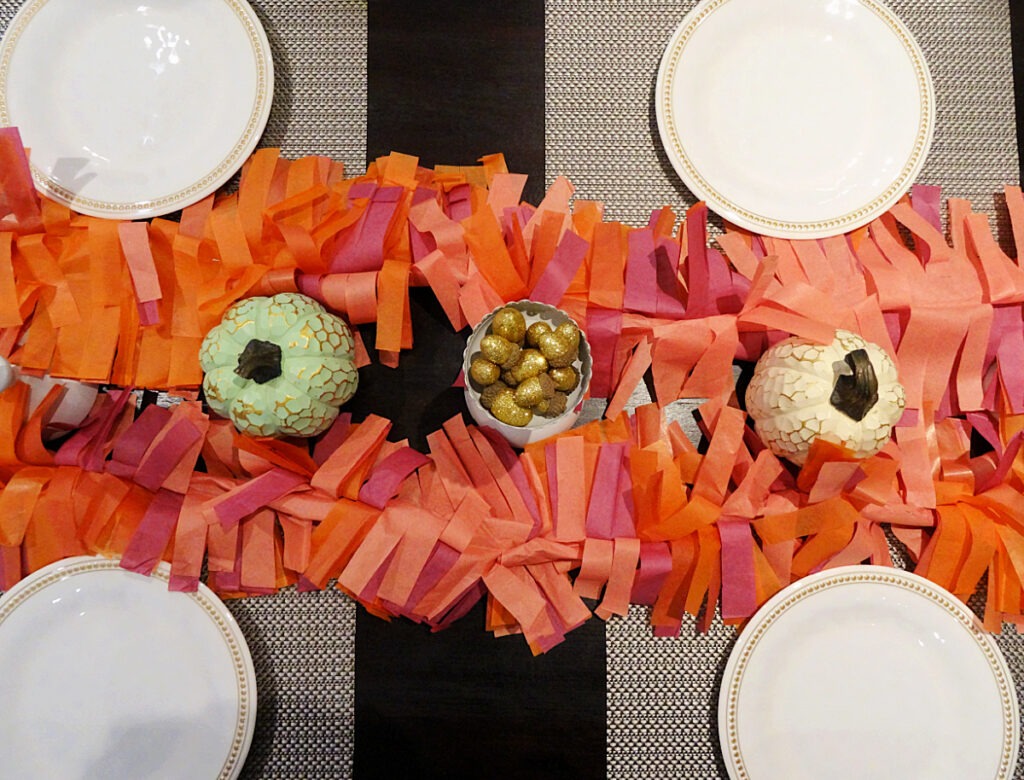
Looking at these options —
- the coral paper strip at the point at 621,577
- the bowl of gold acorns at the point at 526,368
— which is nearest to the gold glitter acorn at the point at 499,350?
the bowl of gold acorns at the point at 526,368

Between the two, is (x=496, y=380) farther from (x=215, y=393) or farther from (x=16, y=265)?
(x=16, y=265)

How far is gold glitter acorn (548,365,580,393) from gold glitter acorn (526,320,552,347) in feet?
0.11

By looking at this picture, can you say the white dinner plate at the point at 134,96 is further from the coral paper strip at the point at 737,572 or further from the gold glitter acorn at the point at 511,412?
the coral paper strip at the point at 737,572

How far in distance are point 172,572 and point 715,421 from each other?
58 cm

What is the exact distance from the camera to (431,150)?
80 centimetres

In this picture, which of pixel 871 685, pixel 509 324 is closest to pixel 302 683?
pixel 509 324

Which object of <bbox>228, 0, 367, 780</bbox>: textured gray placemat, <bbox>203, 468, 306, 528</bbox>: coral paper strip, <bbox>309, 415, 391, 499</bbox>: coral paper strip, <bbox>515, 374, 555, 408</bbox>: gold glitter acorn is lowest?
<bbox>228, 0, 367, 780</bbox>: textured gray placemat

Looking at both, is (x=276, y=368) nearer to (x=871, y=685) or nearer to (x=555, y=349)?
(x=555, y=349)

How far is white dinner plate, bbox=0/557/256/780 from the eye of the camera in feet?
2.20

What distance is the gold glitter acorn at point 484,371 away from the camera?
618 mm

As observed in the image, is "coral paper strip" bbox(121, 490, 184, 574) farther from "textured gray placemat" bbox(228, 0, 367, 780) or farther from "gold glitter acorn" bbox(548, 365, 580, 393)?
"gold glitter acorn" bbox(548, 365, 580, 393)

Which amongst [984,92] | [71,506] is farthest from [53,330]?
[984,92]

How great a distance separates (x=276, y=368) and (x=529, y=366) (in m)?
0.23

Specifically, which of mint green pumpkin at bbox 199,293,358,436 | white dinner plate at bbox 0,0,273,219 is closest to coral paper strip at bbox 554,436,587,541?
mint green pumpkin at bbox 199,293,358,436
